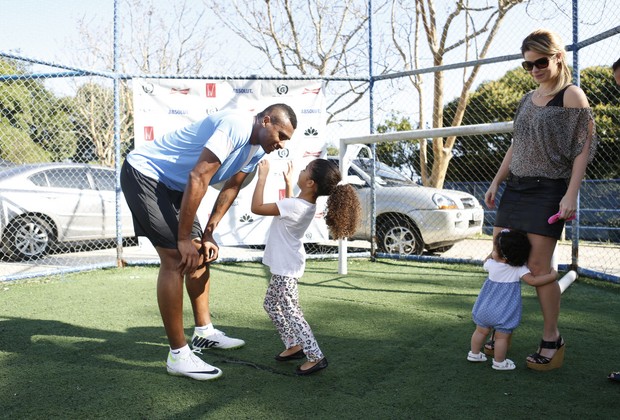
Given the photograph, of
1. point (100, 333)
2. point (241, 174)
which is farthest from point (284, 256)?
point (100, 333)

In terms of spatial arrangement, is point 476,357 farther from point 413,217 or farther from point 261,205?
point 413,217

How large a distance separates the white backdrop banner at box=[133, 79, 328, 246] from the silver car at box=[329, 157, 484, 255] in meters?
0.97

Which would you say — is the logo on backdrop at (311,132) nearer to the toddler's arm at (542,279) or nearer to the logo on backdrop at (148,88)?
the logo on backdrop at (148,88)

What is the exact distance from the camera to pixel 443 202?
7.76 m

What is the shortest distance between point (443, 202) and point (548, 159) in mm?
4762

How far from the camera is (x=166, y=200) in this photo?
10.2 ft

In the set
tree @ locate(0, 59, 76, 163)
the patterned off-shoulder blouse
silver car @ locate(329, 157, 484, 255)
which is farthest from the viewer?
tree @ locate(0, 59, 76, 163)

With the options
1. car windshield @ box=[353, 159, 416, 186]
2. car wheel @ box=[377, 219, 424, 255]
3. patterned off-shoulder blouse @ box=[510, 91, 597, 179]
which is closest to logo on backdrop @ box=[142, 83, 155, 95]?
car windshield @ box=[353, 159, 416, 186]

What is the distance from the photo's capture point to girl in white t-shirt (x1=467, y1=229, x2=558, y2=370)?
10.1 feet

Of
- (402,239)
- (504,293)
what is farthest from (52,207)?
(504,293)

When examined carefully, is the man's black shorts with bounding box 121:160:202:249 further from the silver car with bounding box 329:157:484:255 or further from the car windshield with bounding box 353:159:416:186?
the car windshield with bounding box 353:159:416:186

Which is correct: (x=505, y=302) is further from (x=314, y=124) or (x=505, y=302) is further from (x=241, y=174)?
(x=314, y=124)

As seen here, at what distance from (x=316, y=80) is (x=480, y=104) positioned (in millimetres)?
8941

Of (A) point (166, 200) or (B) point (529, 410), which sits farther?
(A) point (166, 200)
